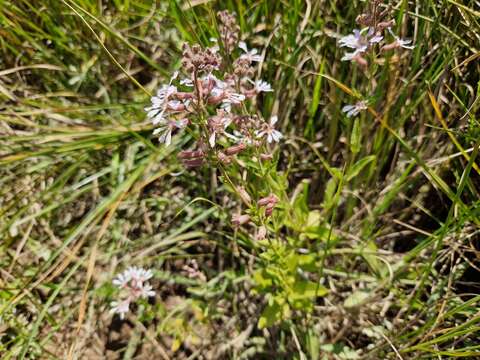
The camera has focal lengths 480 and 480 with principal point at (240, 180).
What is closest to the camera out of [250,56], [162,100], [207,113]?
[162,100]

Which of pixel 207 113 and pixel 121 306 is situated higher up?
pixel 207 113

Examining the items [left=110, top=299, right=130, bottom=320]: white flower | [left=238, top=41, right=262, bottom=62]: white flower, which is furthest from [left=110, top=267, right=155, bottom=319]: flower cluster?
[left=238, top=41, right=262, bottom=62]: white flower

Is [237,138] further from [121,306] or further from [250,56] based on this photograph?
[121,306]

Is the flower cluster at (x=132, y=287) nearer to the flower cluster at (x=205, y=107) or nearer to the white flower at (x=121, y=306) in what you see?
the white flower at (x=121, y=306)

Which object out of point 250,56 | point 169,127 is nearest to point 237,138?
point 169,127

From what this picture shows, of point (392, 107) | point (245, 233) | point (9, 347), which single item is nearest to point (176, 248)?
point (245, 233)

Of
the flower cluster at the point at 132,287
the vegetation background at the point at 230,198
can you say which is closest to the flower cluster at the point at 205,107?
the vegetation background at the point at 230,198

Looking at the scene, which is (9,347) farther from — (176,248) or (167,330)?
(176,248)

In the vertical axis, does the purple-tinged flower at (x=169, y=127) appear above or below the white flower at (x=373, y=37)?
above
